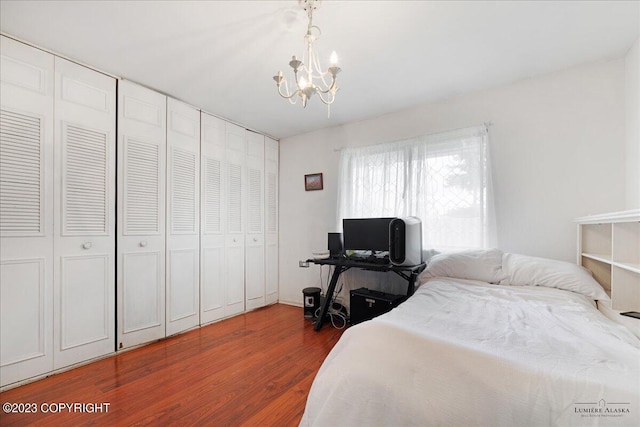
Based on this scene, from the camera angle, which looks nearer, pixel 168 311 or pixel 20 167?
pixel 20 167

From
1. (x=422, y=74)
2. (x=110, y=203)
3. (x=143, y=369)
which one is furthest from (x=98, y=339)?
(x=422, y=74)

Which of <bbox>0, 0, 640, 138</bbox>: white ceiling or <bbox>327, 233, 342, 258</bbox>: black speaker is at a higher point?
<bbox>0, 0, 640, 138</bbox>: white ceiling

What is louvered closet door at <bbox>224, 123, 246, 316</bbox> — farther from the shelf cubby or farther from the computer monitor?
the shelf cubby

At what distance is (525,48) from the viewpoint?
2.12 meters

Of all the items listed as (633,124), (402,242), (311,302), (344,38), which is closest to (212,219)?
(311,302)

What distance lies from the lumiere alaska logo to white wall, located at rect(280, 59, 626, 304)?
2.10 meters

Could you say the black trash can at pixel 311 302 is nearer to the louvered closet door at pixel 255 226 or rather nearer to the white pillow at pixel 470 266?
the louvered closet door at pixel 255 226

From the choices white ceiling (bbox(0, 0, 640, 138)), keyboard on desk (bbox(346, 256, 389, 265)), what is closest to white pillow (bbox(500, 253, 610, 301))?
keyboard on desk (bbox(346, 256, 389, 265))

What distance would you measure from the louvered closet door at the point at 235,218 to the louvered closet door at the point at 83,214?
4.13 feet

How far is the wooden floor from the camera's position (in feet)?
5.49

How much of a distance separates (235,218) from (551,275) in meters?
3.27

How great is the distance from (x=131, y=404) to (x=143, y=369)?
1.64 feet

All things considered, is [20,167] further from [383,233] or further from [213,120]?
[383,233]

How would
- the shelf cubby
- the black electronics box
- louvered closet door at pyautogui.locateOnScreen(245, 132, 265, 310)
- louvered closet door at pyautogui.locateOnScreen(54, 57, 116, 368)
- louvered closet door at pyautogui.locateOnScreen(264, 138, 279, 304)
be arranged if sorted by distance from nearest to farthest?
the shelf cubby → louvered closet door at pyautogui.locateOnScreen(54, 57, 116, 368) → the black electronics box → louvered closet door at pyautogui.locateOnScreen(245, 132, 265, 310) → louvered closet door at pyautogui.locateOnScreen(264, 138, 279, 304)
